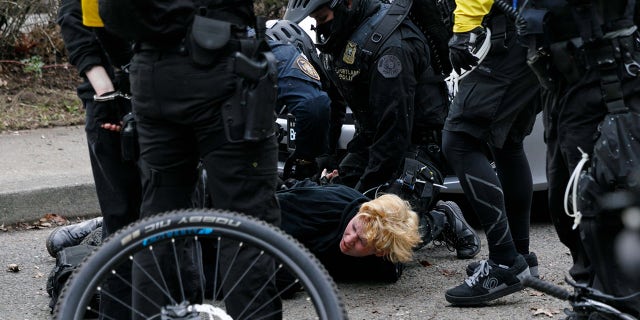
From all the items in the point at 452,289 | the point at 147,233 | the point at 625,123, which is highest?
the point at 625,123

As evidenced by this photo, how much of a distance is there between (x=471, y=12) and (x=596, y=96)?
3.50 feet

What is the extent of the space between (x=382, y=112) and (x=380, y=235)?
799 mm

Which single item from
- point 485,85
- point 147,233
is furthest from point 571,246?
point 147,233

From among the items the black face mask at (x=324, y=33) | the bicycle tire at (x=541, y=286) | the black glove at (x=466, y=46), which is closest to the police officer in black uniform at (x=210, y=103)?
the bicycle tire at (x=541, y=286)

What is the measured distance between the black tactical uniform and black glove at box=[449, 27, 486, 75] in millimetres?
825

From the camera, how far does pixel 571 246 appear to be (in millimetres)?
4070

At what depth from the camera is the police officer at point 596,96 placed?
3.55 m

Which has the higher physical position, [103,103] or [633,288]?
[103,103]

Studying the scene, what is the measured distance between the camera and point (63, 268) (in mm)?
4891

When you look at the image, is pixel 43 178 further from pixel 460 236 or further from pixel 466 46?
pixel 466 46

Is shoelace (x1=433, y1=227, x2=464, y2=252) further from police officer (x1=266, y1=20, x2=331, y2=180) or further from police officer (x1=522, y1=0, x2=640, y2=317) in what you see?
police officer (x1=522, y1=0, x2=640, y2=317)

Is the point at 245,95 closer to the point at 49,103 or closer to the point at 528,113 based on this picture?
the point at 528,113

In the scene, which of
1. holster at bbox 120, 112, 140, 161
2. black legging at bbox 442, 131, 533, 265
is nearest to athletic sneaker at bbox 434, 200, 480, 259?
black legging at bbox 442, 131, 533, 265

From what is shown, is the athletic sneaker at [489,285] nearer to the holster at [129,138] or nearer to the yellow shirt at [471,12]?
the yellow shirt at [471,12]
